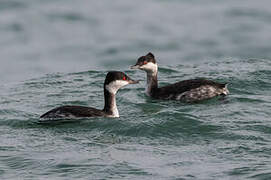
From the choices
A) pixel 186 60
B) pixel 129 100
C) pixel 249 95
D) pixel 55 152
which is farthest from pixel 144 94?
pixel 55 152

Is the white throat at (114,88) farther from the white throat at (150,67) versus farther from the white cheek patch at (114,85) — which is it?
the white throat at (150,67)

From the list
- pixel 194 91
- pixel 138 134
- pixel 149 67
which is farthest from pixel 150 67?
pixel 138 134

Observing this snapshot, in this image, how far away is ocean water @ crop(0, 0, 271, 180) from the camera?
12.2 metres

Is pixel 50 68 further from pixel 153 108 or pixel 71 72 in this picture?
pixel 153 108

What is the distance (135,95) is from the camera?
18578 mm

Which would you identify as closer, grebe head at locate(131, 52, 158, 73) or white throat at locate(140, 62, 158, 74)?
grebe head at locate(131, 52, 158, 73)

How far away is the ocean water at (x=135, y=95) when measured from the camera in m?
12.2

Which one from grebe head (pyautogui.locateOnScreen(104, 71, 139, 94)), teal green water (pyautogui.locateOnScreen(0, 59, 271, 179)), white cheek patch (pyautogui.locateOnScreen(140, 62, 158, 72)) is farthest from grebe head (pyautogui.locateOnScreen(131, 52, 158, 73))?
grebe head (pyautogui.locateOnScreen(104, 71, 139, 94))

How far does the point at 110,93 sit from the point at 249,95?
3594 millimetres

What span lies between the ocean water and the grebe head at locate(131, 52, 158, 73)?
0.67 metres

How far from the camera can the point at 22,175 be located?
11789 millimetres

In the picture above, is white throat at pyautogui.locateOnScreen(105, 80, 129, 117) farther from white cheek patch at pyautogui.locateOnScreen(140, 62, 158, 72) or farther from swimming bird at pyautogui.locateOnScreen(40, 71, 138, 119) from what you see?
white cheek patch at pyautogui.locateOnScreen(140, 62, 158, 72)

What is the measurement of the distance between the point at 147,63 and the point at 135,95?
0.86m

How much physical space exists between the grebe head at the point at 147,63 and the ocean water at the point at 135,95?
674mm
